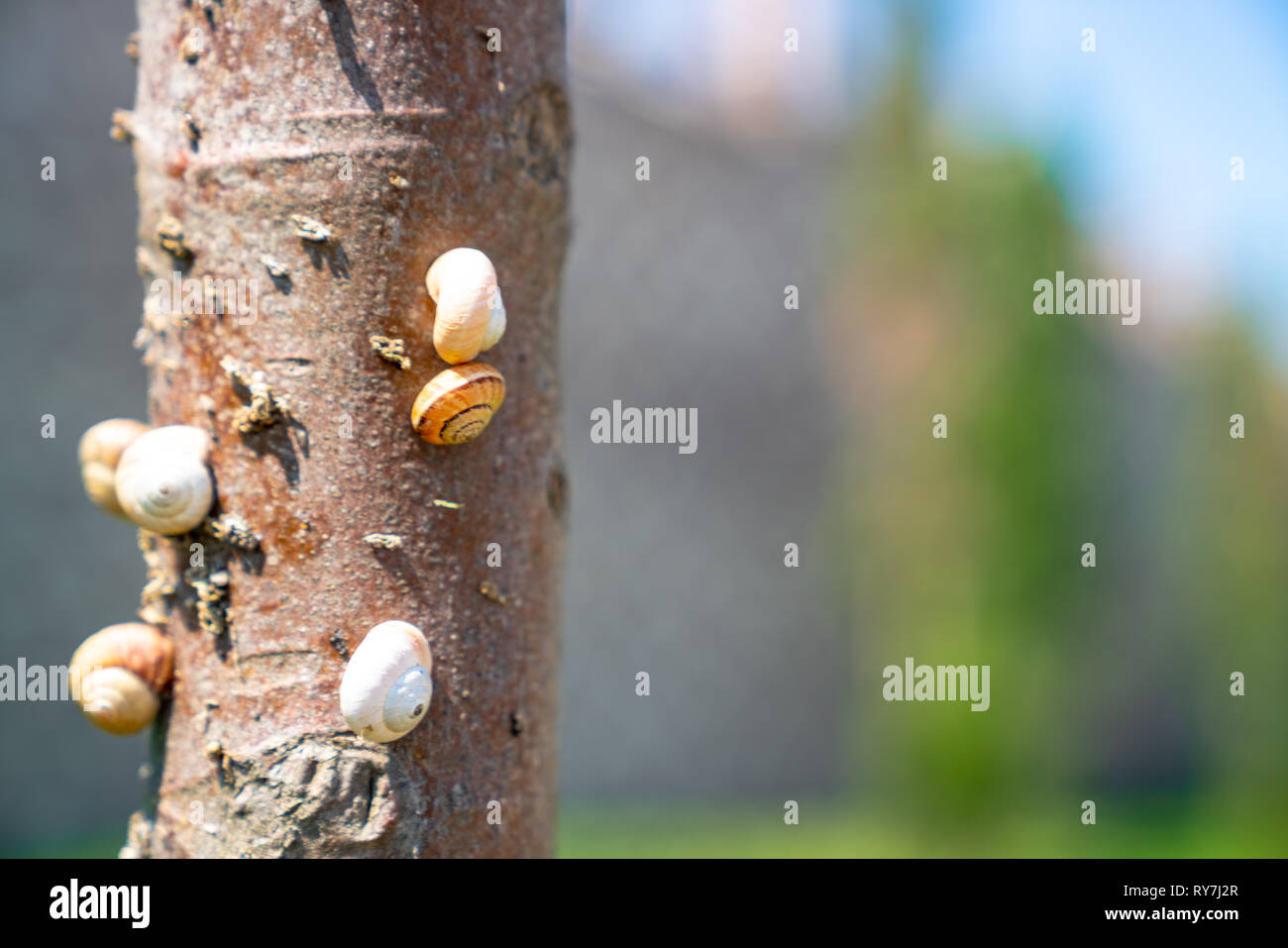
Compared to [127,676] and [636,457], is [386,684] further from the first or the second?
[636,457]

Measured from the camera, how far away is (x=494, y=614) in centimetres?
84

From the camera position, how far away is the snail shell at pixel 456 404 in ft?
2.52

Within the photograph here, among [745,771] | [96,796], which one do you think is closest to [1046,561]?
[745,771]

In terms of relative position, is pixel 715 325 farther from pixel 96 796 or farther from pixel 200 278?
pixel 200 278

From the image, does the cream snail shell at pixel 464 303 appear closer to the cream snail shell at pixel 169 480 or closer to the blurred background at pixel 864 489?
the cream snail shell at pixel 169 480

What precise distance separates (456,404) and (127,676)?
406 millimetres

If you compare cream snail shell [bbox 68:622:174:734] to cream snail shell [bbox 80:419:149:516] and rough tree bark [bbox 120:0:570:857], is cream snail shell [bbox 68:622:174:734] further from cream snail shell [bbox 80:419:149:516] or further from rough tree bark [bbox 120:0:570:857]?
cream snail shell [bbox 80:419:149:516]

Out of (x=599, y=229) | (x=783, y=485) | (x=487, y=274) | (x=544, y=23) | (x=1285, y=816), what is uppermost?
(x=599, y=229)

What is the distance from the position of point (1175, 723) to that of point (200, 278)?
970 cm

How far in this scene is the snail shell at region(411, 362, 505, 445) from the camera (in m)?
0.77

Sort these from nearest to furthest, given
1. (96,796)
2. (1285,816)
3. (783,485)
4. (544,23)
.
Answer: (544,23) → (96,796) → (1285,816) → (783,485)

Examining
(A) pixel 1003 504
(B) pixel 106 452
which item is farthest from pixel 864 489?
(B) pixel 106 452

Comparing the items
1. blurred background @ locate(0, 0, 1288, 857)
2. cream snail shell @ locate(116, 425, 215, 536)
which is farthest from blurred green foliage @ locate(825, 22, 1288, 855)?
cream snail shell @ locate(116, 425, 215, 536)

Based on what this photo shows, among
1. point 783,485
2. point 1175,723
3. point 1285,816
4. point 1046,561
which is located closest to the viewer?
point 1046,561
